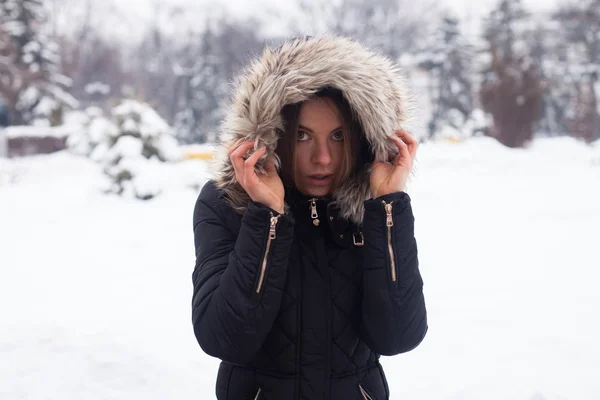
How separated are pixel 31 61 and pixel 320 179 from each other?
2888 centimetres

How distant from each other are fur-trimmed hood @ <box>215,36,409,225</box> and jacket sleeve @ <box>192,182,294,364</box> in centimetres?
17

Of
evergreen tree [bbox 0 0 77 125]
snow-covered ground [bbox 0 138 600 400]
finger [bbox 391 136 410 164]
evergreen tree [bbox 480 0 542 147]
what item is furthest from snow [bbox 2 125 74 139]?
finger [bbox 391 136 410 164]

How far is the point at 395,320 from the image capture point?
5.03ft

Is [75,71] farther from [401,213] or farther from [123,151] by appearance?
[401,213]

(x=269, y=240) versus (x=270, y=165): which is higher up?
(x=270, y=165)

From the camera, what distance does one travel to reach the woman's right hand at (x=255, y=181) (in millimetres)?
1506

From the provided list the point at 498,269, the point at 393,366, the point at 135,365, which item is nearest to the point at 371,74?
the point at 393,366

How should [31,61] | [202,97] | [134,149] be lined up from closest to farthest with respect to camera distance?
[134,149]
[31,61]
[202,97]

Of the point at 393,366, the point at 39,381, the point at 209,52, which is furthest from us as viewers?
the point at 209,52

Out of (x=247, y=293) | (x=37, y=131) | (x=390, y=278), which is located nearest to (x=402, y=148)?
(x=390, y=278)

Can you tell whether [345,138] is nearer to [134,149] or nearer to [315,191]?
[315,191]

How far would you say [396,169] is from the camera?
161 cm

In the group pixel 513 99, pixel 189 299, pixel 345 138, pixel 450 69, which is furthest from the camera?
pixel 450 69

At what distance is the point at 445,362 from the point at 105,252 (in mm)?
5063
